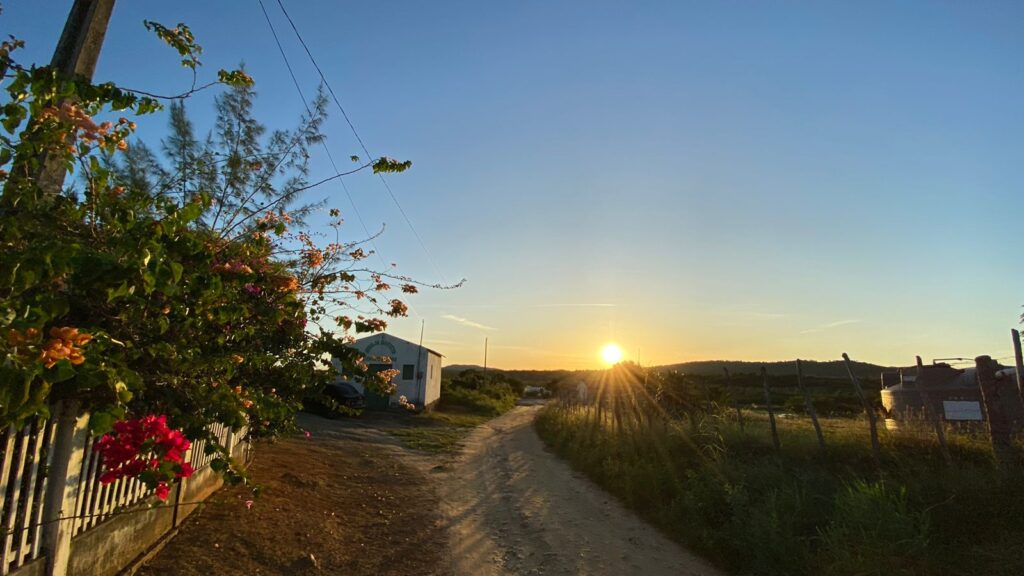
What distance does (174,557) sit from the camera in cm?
508

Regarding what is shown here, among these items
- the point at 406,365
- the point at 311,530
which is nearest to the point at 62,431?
the point at 311,530

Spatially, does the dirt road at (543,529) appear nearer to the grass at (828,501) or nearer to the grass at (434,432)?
the grass at (828,501)

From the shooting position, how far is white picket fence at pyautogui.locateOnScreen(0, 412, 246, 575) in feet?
10.2

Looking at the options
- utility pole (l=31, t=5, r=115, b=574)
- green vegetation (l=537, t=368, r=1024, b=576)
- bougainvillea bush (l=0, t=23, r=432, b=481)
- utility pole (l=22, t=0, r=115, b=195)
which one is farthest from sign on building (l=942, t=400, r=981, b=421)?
utility pole (l=22, t=0, r=115, b=195)

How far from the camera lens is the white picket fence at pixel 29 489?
3.11 metres

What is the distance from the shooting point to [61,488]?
363 cm

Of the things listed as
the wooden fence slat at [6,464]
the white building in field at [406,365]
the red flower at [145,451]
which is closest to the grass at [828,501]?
the red flower at [145,451]

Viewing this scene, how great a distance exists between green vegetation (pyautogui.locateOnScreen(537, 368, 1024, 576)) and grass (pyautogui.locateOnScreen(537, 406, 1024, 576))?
1 cm

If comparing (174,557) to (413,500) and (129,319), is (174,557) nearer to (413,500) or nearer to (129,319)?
(129,319)

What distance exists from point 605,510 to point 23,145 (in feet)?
27.4

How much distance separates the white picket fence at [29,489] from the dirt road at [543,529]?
3.38 meters

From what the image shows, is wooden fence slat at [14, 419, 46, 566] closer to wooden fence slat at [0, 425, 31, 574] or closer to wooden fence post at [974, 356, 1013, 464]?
wooden fence slat at [0, 425, 31, 574]

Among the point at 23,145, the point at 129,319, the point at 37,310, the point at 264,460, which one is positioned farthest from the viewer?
the point at 264,460

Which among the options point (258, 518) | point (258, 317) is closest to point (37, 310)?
point (258, 317)
